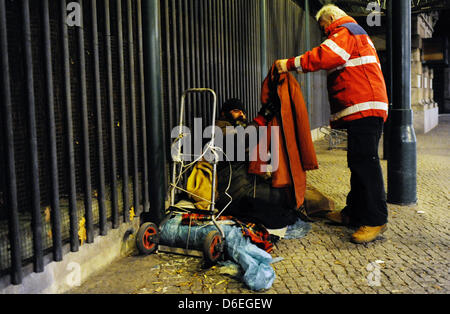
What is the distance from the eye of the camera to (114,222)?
4.17 m

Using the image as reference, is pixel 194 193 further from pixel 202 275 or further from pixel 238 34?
pixel 238 34

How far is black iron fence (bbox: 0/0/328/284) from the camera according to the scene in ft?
10.3

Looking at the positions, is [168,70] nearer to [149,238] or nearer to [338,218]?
[149,238]

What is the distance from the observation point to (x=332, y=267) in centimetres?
399

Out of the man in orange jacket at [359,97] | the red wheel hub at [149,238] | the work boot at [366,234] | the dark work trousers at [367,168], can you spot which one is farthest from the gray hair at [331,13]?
the red wheel hub at [149,238]

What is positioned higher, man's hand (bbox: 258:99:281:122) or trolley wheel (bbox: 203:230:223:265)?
man's hand (bbox: 258:99:281:122)

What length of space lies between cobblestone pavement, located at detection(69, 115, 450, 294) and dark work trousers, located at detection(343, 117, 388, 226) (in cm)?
27

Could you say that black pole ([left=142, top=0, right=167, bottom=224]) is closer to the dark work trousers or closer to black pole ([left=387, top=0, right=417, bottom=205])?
the dark work trousers

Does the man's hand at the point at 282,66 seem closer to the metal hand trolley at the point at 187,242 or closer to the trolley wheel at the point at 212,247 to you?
the metal hand trolley at the point at 187,242

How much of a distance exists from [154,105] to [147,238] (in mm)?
1261

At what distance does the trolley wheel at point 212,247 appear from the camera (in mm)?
3949

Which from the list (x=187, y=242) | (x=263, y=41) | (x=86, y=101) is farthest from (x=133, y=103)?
(x=263, y=41)

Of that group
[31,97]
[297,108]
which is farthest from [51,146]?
[297,108]


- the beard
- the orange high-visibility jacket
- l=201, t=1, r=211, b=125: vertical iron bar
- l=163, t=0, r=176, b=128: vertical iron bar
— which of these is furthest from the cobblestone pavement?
l=201, t=1, r=211, b=125: vertical iron bar
